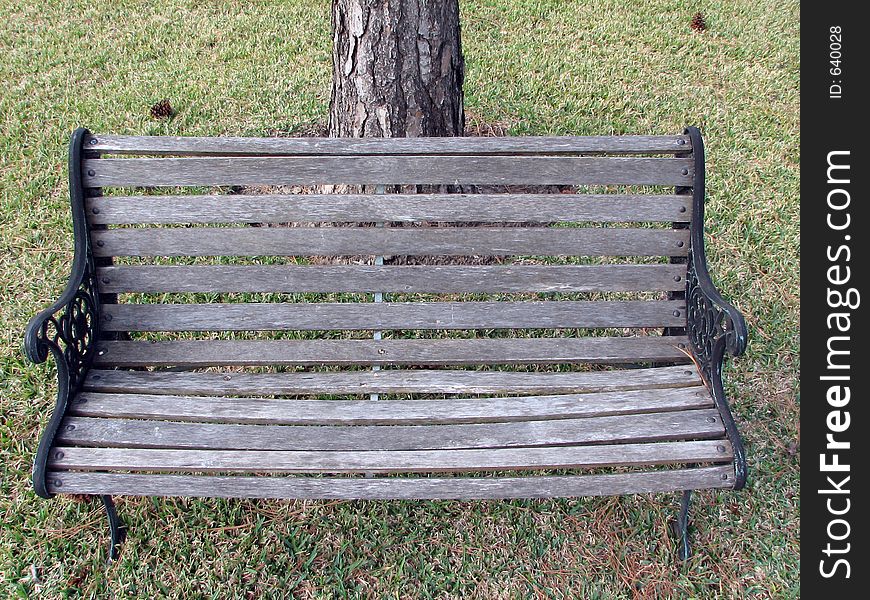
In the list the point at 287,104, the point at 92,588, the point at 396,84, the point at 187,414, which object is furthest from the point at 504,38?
the point at 92,588

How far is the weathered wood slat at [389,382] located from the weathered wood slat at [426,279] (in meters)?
0.31

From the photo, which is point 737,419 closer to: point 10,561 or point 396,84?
point 396,84

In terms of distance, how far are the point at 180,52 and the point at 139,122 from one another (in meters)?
0.96

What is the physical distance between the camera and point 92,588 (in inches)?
95.1

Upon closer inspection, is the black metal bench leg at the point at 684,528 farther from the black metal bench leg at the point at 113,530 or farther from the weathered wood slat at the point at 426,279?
the black metal bench leg at the point at 113,530

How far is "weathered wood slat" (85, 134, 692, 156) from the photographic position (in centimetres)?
257

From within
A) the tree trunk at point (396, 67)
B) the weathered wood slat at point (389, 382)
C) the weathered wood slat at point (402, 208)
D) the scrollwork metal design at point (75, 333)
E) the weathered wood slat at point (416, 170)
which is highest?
the tree trunk at point (396, 67)

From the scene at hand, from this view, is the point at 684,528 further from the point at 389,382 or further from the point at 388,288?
the point at 388,288

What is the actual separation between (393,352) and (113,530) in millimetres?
1155

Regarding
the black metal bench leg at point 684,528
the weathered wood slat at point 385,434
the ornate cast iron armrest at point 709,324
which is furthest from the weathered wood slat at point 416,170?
the black metal bench leg at point 684,528

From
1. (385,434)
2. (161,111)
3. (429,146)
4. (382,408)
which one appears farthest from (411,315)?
(161,111)

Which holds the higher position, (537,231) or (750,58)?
(750,58)

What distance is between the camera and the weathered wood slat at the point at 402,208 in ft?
8.48

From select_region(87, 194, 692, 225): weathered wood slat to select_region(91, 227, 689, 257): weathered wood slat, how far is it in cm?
4
